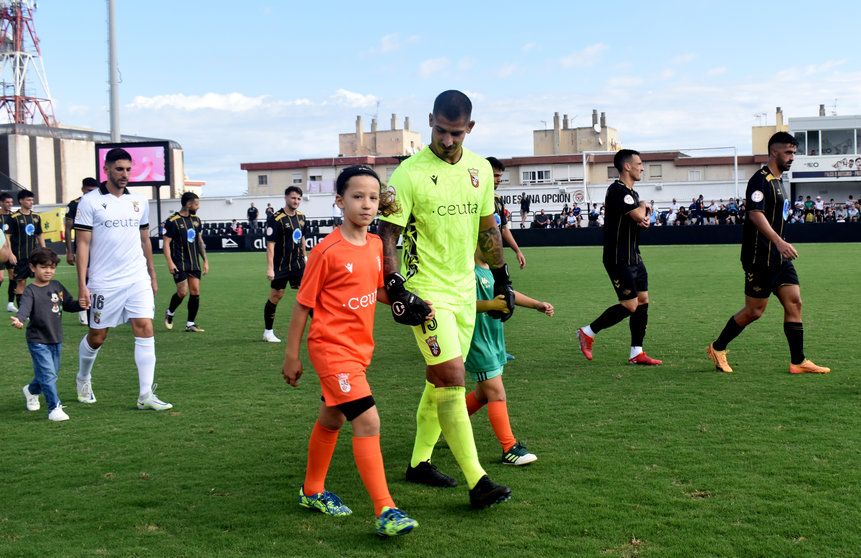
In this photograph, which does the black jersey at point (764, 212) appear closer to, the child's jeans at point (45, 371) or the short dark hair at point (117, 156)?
the short dark hair at point (117, 156)

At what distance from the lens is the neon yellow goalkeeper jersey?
4449 millimetres

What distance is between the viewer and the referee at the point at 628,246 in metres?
8.38

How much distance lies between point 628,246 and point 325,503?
5.20 meters

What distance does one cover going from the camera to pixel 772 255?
771 centimetres

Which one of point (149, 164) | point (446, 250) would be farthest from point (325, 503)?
point (149, 164)

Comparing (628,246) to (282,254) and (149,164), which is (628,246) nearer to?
(282,254)

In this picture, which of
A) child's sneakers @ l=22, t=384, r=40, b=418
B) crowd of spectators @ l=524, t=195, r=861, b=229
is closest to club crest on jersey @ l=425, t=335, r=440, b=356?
child's sneakers @ l=22, t=384, r=40, b=418

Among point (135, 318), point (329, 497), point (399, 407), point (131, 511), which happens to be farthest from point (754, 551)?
point (135, 318)

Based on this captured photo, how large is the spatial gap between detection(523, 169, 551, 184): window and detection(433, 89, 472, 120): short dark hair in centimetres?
5553

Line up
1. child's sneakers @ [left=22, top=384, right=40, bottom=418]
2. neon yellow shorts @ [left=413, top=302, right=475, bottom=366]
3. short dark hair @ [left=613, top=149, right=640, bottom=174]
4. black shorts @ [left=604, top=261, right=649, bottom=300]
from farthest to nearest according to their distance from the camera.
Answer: black shorts @ [left=604, top=261, right=649, bottom=300] < short dark hair @ [left=613, top=149, right=640, bottom=174] < child's sneakers @ [left=22, top=384, right=40, bottom=418] < neon yellow shorts @ [left=413, top=302, right=475, bottom=366]

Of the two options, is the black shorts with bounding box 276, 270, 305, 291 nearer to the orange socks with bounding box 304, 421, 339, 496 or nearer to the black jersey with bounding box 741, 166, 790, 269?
the black jersey with bounding box 741, 166, 790, 269

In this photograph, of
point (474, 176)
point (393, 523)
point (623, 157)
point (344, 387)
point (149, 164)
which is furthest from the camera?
point (149, 164)

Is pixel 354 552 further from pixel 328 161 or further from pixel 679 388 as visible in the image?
pixel 328 161

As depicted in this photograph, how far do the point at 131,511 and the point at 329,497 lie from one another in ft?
3.63
